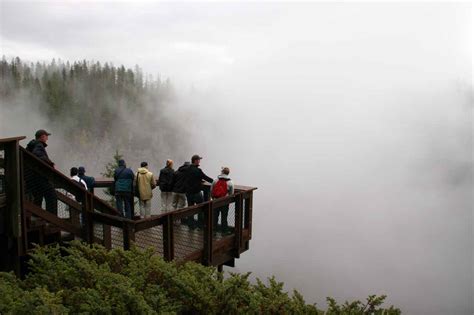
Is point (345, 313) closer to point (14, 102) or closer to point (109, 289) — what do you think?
Answer: point (109, 289)

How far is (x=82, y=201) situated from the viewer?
7.34 m

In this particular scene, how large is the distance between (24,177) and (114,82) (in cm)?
14118

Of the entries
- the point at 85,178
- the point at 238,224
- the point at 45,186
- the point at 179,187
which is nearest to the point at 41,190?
the point at 45,186

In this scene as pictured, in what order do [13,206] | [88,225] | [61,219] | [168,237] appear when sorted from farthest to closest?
[168,237], [88,225], [61,219], [13,206]

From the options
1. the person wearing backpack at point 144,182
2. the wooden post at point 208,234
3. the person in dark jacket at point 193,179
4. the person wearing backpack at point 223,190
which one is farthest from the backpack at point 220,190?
the person wearing backpack at point 144,182

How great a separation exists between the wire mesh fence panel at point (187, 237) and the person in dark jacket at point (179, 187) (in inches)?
18.9

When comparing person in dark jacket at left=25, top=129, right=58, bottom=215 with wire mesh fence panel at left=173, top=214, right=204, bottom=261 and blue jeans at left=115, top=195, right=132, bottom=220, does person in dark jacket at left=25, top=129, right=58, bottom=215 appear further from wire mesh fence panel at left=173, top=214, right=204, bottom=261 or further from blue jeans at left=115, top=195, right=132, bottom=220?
blue jeans at left=115, top=195, right=132, bottom=220

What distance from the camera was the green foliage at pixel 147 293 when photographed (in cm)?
425

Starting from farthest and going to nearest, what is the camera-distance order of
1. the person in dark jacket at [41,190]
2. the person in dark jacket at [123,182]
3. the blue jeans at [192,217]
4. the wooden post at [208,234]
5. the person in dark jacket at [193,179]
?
the person in dark jacket at [193,179] < the person in dark jacket at [123,182] < the blue jeans at [192,217] < the wooden post at [208,234] < the person in dark jacket at [41,190]

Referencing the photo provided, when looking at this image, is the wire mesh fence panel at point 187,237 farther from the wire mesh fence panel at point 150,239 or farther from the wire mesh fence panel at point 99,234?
the wire mesh fence panel at point 99,234

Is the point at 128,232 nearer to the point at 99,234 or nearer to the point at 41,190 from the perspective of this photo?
the point at 99,234

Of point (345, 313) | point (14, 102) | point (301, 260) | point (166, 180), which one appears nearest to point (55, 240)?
point (166, 180)

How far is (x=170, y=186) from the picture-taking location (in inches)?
398

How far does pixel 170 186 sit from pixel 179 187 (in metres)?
0.32
